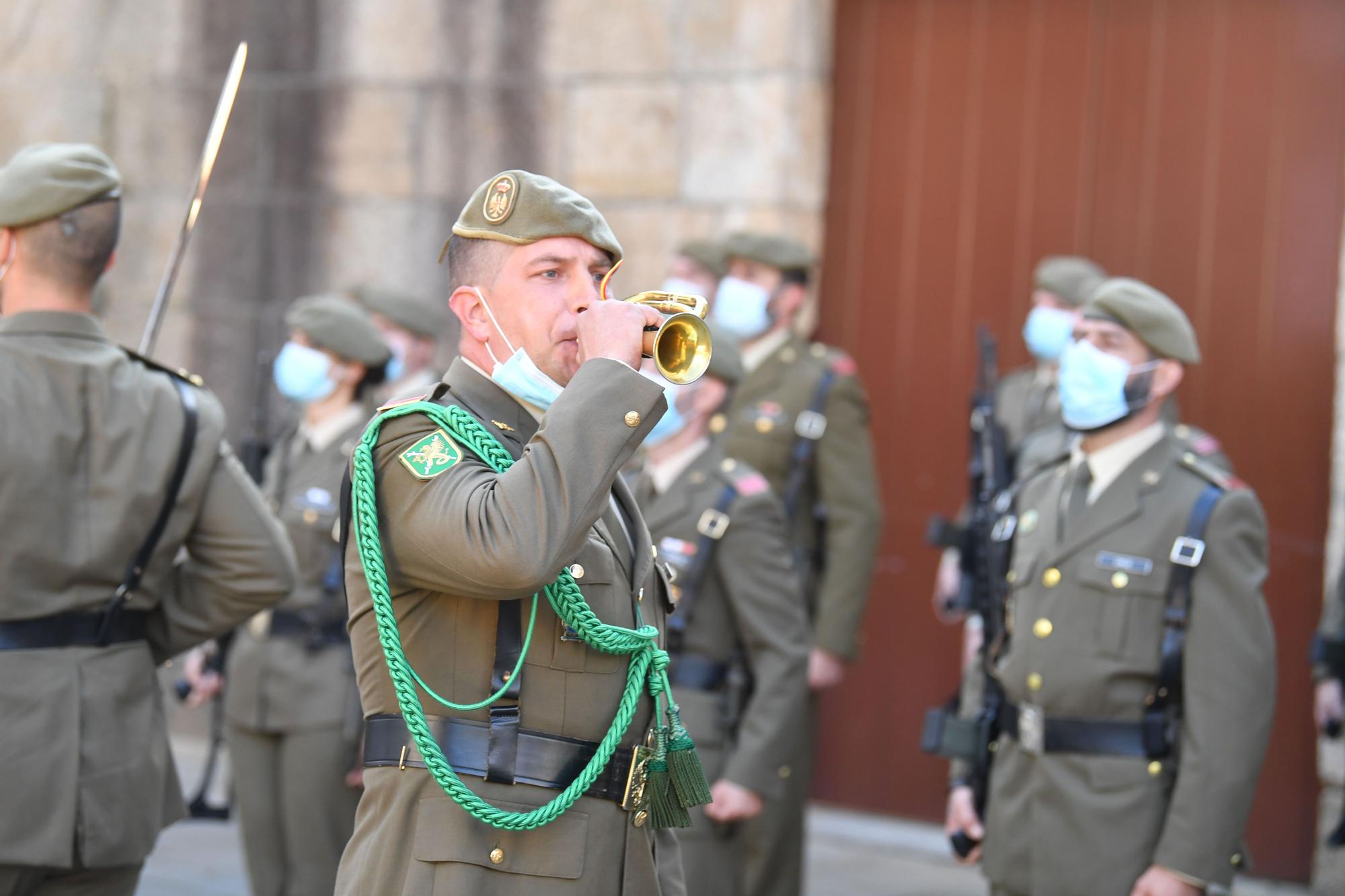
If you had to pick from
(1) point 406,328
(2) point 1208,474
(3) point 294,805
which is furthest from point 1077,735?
(1) point 406,328

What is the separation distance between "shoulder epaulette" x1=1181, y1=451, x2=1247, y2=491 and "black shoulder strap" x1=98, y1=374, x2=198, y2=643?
7.25 ft

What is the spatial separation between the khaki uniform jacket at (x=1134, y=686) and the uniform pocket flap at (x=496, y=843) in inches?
65.1

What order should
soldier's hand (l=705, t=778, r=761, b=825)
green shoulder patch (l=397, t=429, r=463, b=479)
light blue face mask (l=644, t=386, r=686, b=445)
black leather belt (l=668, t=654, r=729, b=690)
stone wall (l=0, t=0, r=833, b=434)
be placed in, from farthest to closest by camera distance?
stone wall (l=0, t=0, r=833, b=434)
light blue face mask (l=644, t=386, r=686, b=445)
black leather belt (l=668, t=654, r=729, b=690)
soldier's hand (l=705, t=778, r=761, b=825)
green shoulder patch (l=397, t=429, r=463, b=479)

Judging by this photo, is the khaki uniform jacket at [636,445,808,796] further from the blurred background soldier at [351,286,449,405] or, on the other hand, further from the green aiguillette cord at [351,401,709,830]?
the blurred background soldier at [351,286,449,405]

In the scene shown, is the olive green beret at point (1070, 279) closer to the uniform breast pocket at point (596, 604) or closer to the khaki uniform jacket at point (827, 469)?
the khaki uniform jacket at point (827, 469)

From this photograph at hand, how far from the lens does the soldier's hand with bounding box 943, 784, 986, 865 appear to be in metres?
4.09

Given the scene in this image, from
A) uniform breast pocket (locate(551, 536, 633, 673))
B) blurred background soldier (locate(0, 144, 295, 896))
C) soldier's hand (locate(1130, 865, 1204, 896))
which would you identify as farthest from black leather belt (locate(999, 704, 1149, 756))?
blurred background soldier (locate(0, 144, 295, 896))

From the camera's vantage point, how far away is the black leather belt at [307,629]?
515 cm

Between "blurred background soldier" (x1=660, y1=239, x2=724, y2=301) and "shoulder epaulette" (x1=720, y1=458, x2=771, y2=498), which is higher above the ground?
"blurred background soldier" (x1=660, y1=239, x2=724, y2=301)

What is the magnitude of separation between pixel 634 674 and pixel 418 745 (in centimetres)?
35

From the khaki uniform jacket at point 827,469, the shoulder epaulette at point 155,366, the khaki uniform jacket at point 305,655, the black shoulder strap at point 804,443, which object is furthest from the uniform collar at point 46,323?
the black shoulder strap at point 804,443

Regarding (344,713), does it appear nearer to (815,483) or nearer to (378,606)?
(815,483)

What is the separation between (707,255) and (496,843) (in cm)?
413

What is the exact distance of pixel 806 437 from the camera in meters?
5.83
